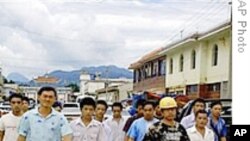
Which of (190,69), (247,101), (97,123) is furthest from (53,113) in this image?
(190,69)

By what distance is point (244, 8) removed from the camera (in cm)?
627

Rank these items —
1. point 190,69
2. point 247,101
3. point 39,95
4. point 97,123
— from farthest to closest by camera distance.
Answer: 1. point 190,69
2. point 97,123
3. point 39,95
4. point 247,101

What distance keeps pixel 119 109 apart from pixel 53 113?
328 cm

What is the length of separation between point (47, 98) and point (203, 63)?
25.6 meters

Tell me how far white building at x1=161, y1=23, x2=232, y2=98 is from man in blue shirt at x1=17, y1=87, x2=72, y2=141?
1958 cm

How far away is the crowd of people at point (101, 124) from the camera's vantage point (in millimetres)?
7230

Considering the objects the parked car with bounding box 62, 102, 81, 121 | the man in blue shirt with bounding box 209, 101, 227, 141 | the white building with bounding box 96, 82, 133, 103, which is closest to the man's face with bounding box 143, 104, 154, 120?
the man in blue shirt with bounding box 209, 101, 227, 141

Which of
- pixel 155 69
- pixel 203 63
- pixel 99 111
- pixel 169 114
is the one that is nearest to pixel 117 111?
pixel 99 111

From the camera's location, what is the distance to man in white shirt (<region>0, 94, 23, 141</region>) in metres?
9.15

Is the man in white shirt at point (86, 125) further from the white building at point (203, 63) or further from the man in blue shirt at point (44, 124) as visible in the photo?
the white building at point (203, 63)

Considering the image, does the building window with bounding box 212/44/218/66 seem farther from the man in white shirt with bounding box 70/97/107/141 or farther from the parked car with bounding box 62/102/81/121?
the man in white shirt with bounding box 70/97/107/141

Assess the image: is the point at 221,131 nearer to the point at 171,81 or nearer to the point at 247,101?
the point at 247,101

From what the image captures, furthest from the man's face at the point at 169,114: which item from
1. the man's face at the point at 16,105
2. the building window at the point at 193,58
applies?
the building window at the point at 193,58

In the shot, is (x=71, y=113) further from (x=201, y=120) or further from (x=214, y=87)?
(x=214, y=87)
